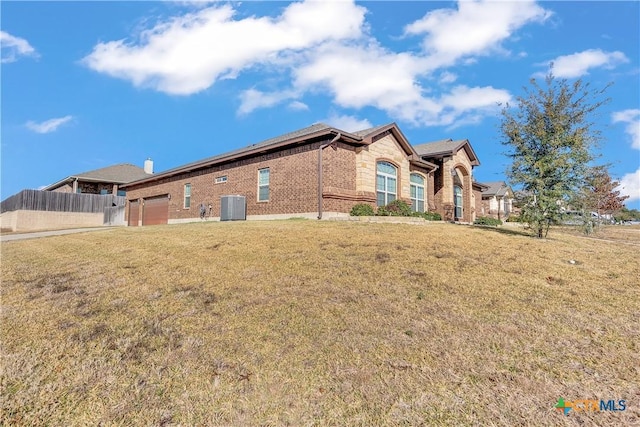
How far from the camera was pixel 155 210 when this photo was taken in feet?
89.7

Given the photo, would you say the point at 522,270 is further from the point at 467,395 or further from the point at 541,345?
the point at 467,395

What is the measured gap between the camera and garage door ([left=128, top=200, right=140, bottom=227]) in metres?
29.9

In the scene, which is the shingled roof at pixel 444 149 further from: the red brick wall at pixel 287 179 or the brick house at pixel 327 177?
the red brick wall at pixel 287 179

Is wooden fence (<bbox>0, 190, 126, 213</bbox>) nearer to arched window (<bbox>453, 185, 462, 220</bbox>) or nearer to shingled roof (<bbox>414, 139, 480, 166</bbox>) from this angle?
shingled roof (<bbox>414, 139, 480, 166</bbox>)

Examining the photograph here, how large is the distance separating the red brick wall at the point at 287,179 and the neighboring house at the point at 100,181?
17.6 metres

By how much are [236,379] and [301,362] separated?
0.71 metres

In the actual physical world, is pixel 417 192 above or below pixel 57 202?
above

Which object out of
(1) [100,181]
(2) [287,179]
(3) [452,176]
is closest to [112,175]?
(1) [100,181]

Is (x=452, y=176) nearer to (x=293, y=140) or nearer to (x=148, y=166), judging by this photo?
(x=293, y=140)

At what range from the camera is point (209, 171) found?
21703mm

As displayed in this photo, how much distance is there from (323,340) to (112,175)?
41.5m

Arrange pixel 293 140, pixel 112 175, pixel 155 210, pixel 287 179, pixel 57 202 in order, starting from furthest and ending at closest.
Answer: pixel 112 175 < pixel 57 202 < pixel 155 210 < pixel 287 179 < pixel 293 140

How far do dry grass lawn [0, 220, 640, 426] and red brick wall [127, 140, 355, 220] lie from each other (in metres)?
7.90

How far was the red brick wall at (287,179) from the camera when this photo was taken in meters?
15.2
